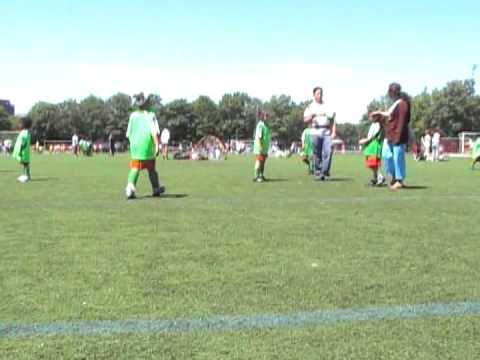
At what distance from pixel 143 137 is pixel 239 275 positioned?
706cm

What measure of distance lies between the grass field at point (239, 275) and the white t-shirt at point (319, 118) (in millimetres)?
6435

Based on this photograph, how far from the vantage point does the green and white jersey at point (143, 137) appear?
12.5m

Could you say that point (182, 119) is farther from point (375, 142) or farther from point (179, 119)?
point (375, 142)

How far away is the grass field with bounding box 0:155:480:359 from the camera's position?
4055mm

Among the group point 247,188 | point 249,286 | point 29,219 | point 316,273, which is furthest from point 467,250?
point 247,188

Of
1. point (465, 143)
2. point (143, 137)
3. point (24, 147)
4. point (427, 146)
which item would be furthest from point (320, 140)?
point (465, 143)

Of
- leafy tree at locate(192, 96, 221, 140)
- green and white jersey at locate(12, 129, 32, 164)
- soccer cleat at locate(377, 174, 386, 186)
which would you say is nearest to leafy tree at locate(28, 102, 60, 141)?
leafy tree at locate(192, 96, 221, 140)

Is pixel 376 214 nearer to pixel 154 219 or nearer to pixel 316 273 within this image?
pixel 154 219

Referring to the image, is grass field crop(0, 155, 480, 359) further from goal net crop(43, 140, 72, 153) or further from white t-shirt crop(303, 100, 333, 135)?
goal net crop(43, 140, 72, 153)

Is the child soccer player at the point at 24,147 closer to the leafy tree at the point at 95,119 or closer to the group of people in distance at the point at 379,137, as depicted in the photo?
the group of people in distance at the point at 379,137

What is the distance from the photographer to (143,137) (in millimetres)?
12484

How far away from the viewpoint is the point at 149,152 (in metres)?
12.5

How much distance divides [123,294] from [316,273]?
157 centimetres

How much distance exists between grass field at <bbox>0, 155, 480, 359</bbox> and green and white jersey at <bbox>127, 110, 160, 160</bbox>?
1.78 m
